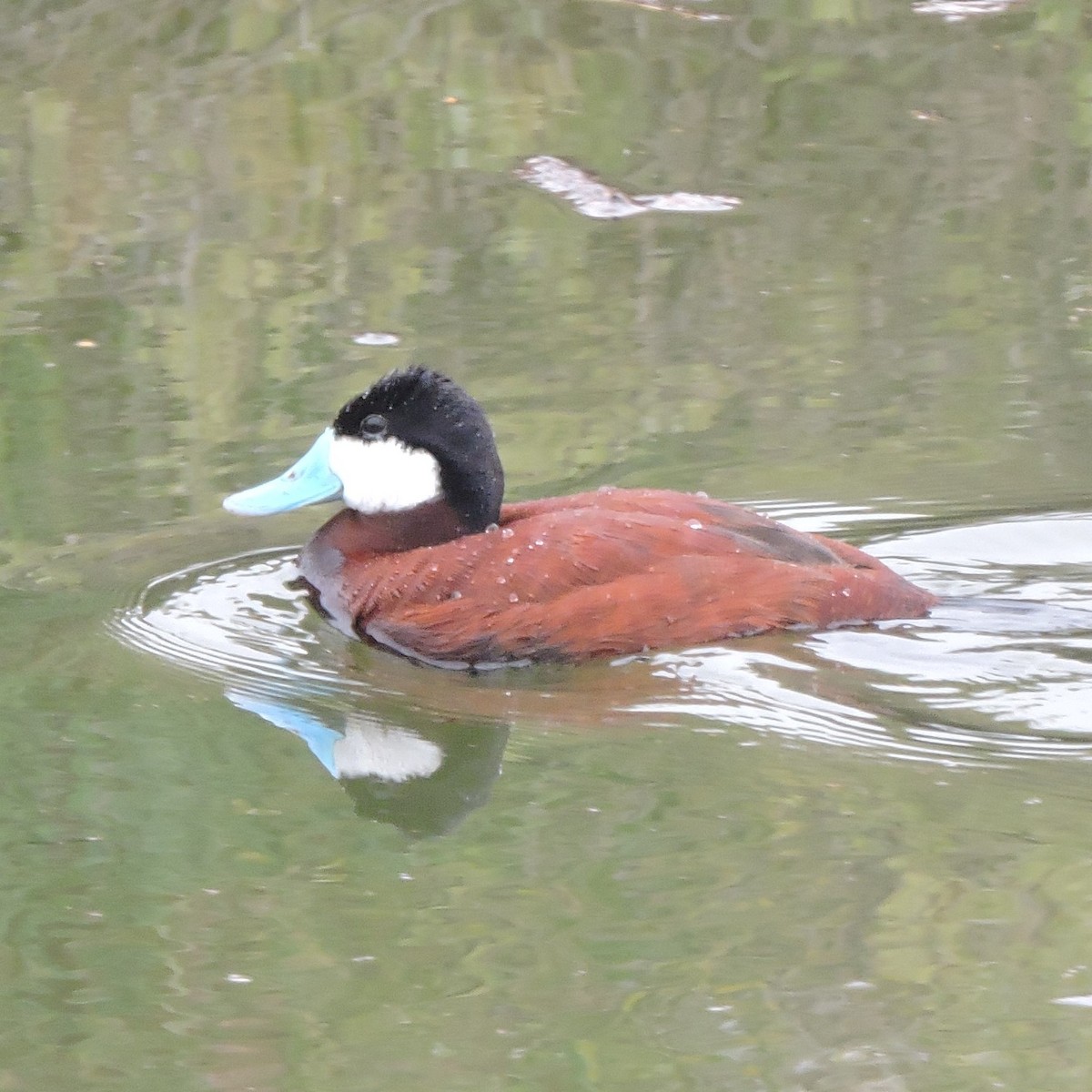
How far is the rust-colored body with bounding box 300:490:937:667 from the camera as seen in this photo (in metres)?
5.82

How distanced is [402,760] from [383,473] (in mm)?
1264

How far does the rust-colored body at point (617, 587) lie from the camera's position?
19.1 ft

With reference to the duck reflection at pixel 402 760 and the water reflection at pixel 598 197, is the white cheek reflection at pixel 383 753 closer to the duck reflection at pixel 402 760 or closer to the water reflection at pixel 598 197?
the duck reflection at pixel 402 760

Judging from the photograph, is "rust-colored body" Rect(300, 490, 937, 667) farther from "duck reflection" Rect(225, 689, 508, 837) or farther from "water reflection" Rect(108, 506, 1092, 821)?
"duck reflection" Rect(225, 689, 508, 837)

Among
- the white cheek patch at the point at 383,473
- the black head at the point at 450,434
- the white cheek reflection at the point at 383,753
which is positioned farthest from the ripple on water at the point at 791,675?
the black head at the point at 450,434

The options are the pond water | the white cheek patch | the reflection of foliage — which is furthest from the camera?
the reflection of foliage

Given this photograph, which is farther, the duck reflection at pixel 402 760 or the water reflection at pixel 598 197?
the water reflection at pixel 598 197

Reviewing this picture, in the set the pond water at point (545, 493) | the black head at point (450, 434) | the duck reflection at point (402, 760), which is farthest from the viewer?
the black head at point (450, 434)

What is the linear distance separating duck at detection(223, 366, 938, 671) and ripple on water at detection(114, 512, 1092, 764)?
80 mm

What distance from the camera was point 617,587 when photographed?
582 cm

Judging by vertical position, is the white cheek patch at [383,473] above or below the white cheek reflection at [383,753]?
above

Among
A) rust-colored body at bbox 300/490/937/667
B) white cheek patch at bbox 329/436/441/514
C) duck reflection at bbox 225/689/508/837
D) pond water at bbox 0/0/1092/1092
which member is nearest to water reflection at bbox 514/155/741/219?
pond water at bbox 0/0/1092/1092

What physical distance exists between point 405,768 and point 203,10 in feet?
29.7

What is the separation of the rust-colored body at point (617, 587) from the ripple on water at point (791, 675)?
0.22 feet
